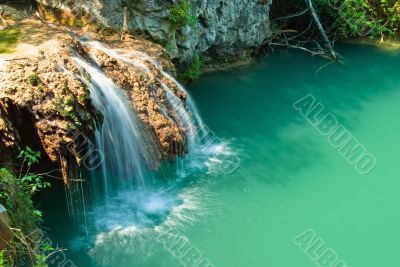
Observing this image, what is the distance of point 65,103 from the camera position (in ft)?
17.2

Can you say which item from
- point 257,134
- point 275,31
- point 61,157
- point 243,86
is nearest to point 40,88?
point 61,157

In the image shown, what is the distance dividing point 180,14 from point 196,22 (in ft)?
2.19

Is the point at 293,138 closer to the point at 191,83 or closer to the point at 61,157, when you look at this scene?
the point at 191,83

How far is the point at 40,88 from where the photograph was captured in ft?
17.2

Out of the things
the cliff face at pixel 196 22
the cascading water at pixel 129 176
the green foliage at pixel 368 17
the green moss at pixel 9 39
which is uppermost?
the green foliage at pixel 368 17

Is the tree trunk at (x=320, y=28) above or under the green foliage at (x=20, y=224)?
above

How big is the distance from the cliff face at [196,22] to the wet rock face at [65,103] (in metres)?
1.30

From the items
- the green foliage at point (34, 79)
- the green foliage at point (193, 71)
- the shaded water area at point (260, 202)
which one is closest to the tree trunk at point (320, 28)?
the shaded water area at point (260, 202)

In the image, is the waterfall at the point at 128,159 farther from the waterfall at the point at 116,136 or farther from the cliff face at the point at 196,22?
the cliff face at the point at 196,22

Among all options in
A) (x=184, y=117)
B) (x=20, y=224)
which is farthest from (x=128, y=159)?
(x=20, y=224)

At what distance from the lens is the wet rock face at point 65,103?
16.8 feet

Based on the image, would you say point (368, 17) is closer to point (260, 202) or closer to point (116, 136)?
point (260, 202)

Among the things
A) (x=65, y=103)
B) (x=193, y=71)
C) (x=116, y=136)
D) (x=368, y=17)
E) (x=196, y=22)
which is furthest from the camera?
(x=368, y=17)

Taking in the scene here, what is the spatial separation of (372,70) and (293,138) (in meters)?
3.84
